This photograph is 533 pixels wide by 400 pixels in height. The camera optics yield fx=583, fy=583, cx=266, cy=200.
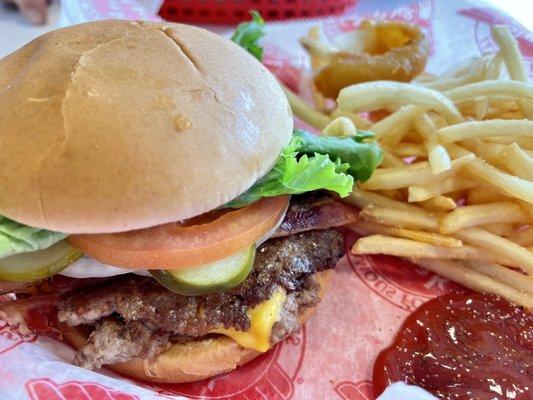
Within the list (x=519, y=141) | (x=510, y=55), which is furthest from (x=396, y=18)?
(x=519, y=141)

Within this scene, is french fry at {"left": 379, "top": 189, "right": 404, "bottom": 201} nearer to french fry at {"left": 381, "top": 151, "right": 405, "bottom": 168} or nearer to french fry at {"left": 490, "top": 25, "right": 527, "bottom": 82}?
french fry at {"left": 381, "top": 151, "right": 405, "bottom": 168}

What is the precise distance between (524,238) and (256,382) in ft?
3.82

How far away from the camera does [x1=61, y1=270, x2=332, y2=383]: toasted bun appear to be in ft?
6.19

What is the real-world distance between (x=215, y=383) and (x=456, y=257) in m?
1.04

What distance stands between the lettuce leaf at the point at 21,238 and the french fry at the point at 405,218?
3.95ft

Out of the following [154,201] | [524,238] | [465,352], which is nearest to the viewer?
[154,201]

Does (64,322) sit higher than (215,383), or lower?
higher

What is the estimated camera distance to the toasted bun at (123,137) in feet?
5.17

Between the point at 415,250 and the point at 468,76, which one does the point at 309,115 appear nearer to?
the point at 468,76

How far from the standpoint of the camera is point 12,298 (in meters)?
2.06

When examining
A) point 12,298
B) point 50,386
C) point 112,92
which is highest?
point 112,92

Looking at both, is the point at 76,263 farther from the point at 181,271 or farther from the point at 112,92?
the point at 112,92

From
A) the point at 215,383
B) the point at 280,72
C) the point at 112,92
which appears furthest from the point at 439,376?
the point at 280,72

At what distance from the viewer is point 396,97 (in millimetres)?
2328
